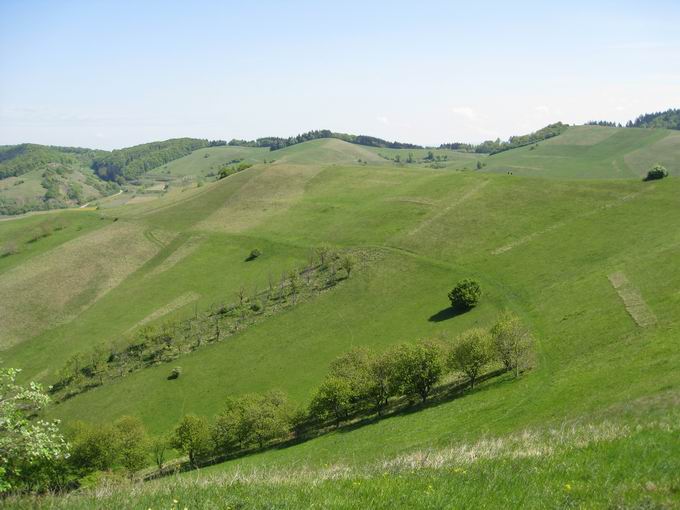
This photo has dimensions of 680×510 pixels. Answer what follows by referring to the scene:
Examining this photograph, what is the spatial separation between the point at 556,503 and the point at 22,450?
54.4 ft

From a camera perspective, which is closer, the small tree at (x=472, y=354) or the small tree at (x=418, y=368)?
the small tree at (x=472, y=354)

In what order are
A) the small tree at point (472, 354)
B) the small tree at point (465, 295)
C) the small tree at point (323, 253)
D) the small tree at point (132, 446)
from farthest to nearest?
the small tree at point (323, 253) < the small tree at point (465, 295) < the small tree at point (132, 446) < the small tree at point (472, 354)

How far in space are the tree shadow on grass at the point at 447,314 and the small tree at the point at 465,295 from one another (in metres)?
0.64

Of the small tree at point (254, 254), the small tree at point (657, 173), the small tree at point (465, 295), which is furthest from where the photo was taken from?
the small tree at point (254, 254)

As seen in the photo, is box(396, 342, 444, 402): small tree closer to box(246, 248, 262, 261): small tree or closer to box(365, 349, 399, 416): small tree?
box(365, 349, 399, 416): small tree


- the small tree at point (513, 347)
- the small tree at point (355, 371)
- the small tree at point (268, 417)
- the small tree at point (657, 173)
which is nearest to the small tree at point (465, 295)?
the small tree at point (355, 371)

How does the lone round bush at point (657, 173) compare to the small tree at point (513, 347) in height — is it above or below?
above

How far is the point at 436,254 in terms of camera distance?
101 meters

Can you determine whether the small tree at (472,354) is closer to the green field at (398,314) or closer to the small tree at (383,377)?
the green field at (398,314)

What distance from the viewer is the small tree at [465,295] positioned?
259ft

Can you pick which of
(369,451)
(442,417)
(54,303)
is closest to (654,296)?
(442,417)

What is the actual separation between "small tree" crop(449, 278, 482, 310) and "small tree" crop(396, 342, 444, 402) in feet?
69.0

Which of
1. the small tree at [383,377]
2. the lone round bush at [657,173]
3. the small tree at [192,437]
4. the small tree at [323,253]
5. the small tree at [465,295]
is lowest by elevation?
the small tree at [192,437]

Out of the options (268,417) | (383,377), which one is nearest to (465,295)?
(383,377)
